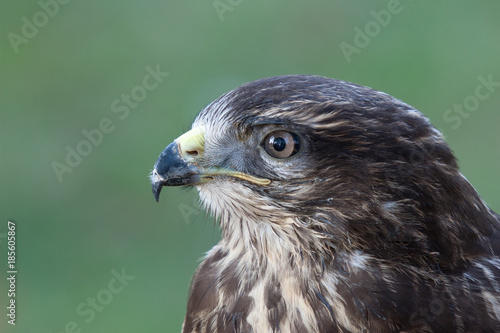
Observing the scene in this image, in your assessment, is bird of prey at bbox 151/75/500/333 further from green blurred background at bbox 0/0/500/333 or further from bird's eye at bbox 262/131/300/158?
green blurred background at bbox 0/0/500/333

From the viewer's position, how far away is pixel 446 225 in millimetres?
Result: 2822

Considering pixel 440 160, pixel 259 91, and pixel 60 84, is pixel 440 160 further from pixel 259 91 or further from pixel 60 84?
pixel 60 84

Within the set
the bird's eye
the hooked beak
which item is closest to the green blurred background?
the hooked beak

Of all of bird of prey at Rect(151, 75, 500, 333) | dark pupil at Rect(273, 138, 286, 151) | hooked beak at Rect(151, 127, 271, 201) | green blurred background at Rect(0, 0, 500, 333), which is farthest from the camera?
green blurred background at Rect(0, 0, 500, 333)

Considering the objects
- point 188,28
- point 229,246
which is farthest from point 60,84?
point 229,246

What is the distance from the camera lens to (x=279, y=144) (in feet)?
9.46

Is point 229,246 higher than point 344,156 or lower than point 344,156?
lower

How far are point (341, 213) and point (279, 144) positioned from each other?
1.25 feet

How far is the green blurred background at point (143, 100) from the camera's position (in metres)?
6.83

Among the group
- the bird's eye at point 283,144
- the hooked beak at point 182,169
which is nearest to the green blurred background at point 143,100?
the hooked beak at point 182,169

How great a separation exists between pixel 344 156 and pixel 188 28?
23.4ft

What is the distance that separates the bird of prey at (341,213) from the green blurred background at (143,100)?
12.1 ft

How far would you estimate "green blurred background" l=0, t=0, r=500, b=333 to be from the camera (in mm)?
6828

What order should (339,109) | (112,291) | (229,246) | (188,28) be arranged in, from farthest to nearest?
(188,28) → (112,291) → (229,246) → (339,109)
